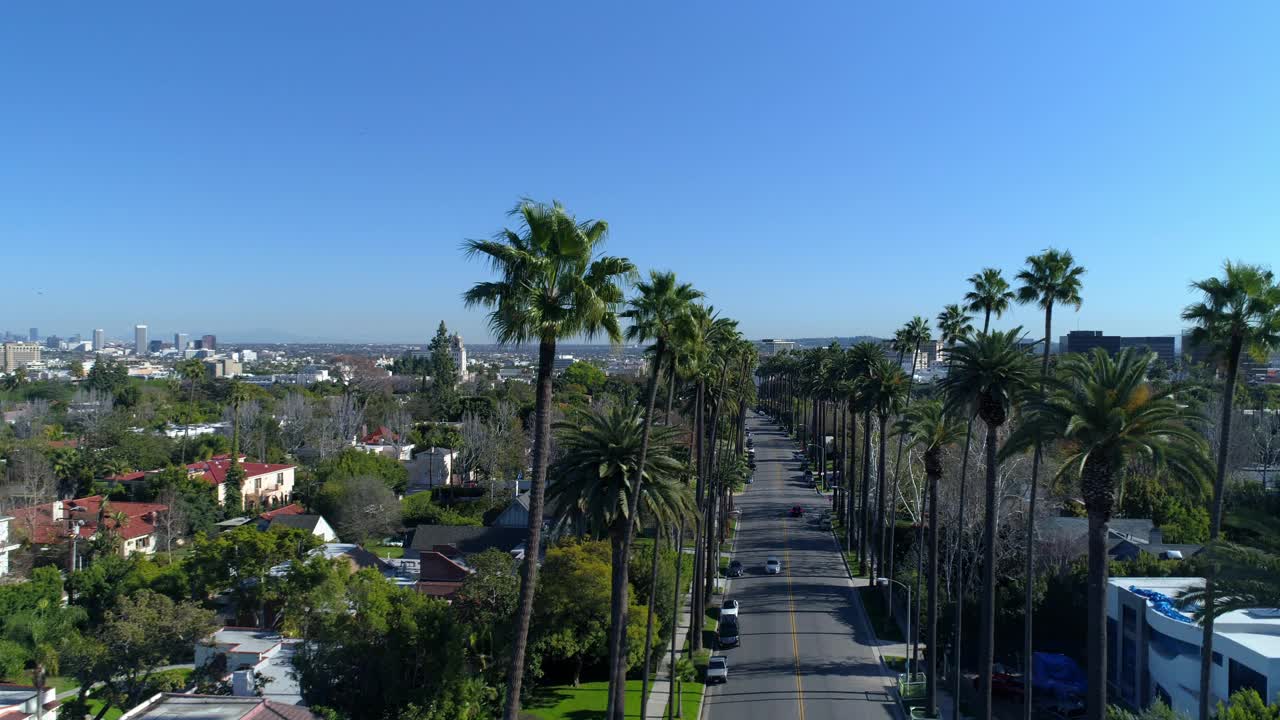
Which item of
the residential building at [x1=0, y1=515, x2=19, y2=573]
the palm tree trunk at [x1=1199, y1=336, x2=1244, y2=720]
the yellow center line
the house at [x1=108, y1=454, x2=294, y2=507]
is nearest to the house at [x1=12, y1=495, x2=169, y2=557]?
the residential building at [x1=0, y1=515, x2=19, y2=573]

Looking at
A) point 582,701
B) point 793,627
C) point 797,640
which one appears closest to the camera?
point 582,701

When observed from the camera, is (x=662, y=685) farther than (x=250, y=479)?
No

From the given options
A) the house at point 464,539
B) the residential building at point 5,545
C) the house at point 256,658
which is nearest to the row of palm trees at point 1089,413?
the house at point 256,658

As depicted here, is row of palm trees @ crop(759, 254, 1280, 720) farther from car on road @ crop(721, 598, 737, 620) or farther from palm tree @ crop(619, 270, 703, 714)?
car on road @ crop(721, 598, 737, 620)

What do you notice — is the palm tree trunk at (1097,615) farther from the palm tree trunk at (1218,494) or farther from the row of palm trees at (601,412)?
the row of palm trees at (601,412)

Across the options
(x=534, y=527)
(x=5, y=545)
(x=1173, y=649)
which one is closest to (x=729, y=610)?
(x=1173, y=649)

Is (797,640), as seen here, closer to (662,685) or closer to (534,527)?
(662,685)
